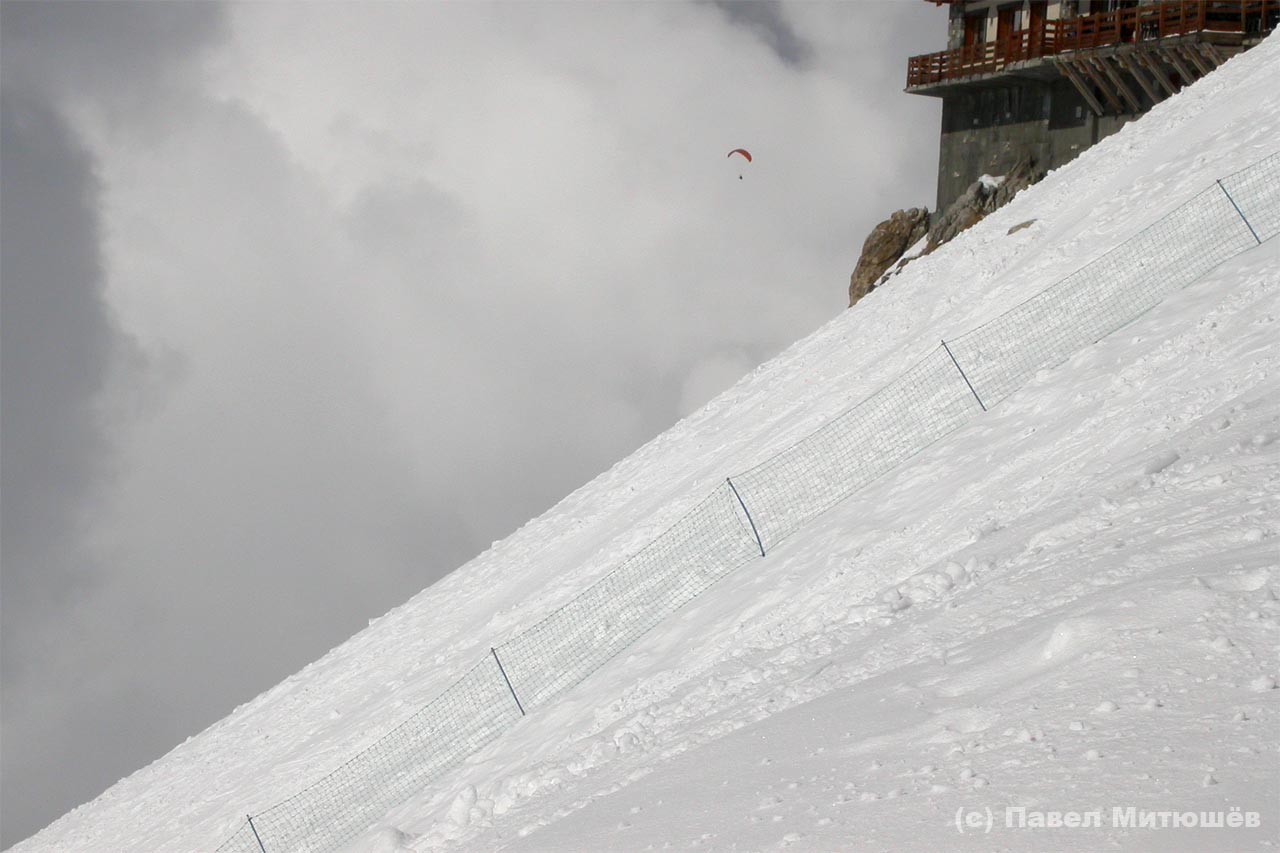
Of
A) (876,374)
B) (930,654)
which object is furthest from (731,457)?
(930,654)

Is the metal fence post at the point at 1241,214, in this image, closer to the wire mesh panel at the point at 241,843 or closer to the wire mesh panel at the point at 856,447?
the wire mesh panel at the point at 856,447

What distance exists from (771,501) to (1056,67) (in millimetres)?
27850

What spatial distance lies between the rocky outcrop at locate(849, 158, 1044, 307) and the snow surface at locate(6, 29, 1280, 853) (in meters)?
14.1

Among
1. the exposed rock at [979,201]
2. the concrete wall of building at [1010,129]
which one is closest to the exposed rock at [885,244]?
the concrete wall of building at [1010,129]

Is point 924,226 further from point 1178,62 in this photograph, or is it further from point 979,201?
point 1178,62

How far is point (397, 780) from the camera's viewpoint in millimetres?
15641

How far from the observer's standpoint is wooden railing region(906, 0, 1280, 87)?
3659 cm

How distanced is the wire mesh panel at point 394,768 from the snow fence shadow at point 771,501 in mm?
30

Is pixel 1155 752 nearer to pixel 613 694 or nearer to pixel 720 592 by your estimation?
pixel 613 694

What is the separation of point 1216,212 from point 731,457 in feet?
28.7

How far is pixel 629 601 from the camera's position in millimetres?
17297

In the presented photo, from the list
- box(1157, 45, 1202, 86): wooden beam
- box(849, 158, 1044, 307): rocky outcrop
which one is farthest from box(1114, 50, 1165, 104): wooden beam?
box(849, 158, 1044, 307): rocky outcrop

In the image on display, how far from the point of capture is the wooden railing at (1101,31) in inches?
1441

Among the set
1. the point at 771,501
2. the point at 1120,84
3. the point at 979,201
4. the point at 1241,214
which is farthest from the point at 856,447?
the point at 1120,84
